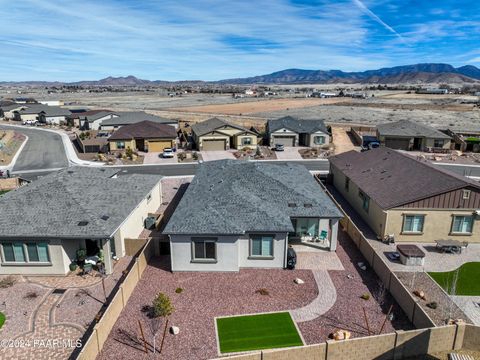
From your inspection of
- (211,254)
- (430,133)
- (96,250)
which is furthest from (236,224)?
(430,133)

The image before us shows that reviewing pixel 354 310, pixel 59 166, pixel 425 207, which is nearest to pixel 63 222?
pixel 354 310

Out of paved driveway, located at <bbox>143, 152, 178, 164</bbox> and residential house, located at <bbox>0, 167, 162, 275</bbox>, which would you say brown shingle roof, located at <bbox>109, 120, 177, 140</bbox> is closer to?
paved driveway, located at <bbox>143, 152, 178, 164</bbox>

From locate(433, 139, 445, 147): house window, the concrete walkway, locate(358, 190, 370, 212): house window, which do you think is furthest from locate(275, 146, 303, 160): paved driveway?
the concrete walkway

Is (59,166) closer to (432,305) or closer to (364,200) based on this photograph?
(364,200)

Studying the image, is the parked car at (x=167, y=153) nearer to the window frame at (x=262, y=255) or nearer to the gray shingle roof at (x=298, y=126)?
the gray shingle roof at (x=298, y=126)

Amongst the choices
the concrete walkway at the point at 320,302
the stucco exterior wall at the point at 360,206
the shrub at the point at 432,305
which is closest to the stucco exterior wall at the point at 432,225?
the stucco exterior wall at the point at 360,206

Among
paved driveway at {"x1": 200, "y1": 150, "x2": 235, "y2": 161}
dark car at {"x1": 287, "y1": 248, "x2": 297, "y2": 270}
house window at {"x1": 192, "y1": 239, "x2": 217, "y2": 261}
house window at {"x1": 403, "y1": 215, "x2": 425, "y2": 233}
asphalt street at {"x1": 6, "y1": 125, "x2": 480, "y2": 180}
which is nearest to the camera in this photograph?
house window at {"x1": 192, "y1": 239, "x2": 217, "y2": 261}

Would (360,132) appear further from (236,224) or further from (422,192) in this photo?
(236,224)
